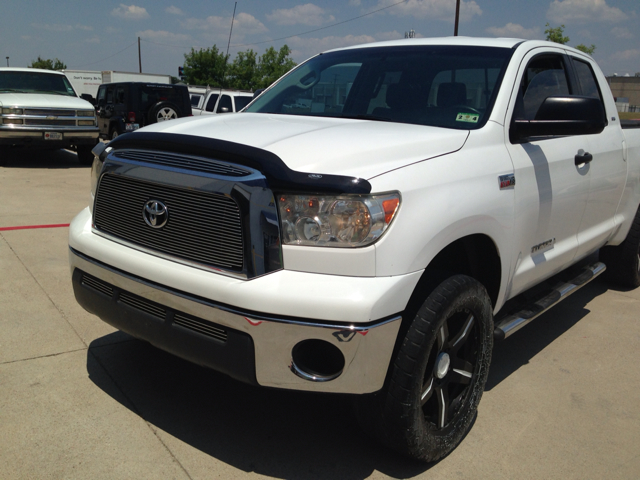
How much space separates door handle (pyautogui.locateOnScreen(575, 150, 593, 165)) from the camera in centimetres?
358

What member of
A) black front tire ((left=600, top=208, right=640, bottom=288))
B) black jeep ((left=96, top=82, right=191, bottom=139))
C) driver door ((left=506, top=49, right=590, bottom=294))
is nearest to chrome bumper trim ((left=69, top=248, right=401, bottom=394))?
driver door ((left=506, top=49, right=590, bottom=294))

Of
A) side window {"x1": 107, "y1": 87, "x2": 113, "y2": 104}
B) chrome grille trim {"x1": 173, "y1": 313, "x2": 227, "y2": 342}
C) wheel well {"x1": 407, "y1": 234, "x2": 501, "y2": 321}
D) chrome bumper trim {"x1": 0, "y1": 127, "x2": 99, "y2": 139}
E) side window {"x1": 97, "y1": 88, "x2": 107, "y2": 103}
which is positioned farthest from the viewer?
side window {"x1": 97, "y1": 88, "x2": 107, "y2": 103}

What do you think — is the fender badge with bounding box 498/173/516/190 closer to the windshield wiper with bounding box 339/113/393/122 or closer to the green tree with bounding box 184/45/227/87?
the windshield wiper with bounding box 339/113/393/122

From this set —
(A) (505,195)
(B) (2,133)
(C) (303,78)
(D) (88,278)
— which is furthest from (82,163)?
(A) (505,195)

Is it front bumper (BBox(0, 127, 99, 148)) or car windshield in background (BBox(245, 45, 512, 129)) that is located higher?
car windshield in background (BBox(245, 45, 512, 129))

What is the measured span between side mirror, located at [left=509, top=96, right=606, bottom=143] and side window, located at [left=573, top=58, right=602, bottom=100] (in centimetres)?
112

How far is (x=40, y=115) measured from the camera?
11289mm

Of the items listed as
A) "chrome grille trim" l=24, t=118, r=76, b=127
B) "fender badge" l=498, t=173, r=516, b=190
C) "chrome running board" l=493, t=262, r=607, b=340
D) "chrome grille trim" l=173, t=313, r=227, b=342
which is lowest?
"chrome running board" l=493, t=262, r=607, b=340

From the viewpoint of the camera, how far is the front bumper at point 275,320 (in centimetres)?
214

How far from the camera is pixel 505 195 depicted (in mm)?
2873

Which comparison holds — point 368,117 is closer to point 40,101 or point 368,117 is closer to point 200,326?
point 200,326

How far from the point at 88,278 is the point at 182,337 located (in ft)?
2.39

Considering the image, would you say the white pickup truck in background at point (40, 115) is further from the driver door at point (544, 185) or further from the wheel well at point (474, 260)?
the wheel well at point (474, 260)

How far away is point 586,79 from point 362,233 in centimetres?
293
